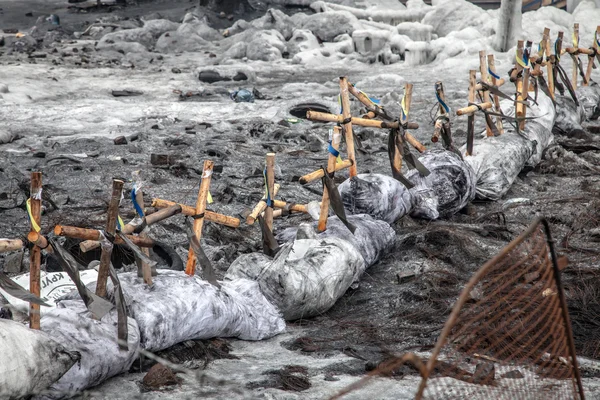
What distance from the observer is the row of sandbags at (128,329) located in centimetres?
292

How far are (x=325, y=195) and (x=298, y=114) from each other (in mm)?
4899

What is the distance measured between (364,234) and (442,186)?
1405 millimetres

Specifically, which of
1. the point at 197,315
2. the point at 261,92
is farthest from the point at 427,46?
the point at 197,315

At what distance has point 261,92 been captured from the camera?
456 inches

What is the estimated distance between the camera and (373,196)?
5.63m

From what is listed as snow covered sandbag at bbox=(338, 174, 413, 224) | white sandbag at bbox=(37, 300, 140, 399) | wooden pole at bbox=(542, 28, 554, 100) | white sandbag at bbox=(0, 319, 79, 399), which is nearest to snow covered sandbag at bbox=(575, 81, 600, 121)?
wooden pole at bbox=(542, 28, 554, 100)

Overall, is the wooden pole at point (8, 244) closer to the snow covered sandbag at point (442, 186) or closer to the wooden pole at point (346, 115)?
the wooden pole at point (346, 115)

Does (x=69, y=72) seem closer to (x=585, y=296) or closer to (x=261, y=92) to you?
(x=261, y=92)

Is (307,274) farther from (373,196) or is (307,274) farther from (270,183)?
(373,196)

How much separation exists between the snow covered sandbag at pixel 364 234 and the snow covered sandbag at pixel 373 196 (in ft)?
0.61

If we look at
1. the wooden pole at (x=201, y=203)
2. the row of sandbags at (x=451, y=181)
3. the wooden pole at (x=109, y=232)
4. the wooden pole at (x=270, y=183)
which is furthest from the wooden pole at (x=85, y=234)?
the row of sandbags at (x=451, y=181)

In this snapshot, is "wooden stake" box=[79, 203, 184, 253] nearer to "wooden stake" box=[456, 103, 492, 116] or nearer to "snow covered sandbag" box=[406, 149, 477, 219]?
"snow covered sandbag" box=[406, 149, 477, 219]

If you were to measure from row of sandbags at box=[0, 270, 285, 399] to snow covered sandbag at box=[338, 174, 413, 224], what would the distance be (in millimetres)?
1520

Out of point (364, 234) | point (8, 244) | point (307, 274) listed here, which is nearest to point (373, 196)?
point (364, 234)
